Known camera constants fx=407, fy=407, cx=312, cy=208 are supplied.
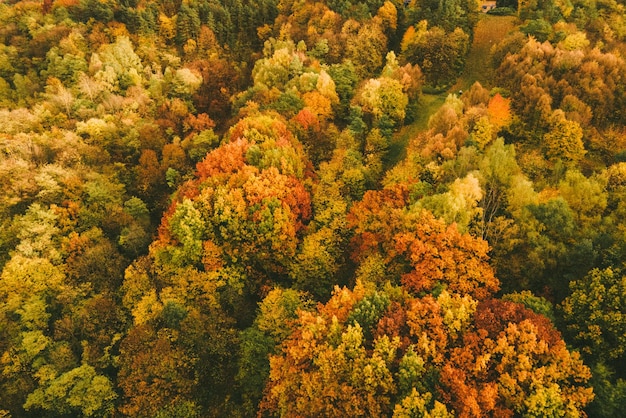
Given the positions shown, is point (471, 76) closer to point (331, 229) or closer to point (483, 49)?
point (483, 49)

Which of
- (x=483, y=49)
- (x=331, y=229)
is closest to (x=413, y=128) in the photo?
(x=483, y=49)

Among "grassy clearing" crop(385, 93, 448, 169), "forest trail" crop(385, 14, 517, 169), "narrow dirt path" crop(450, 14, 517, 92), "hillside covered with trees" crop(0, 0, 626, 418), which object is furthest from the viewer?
"narrow dirt path" crop(450, 14, 517, 92)

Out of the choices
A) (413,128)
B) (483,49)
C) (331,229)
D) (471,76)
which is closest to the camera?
(331,229)

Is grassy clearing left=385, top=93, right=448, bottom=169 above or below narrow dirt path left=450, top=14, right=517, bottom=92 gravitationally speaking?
below

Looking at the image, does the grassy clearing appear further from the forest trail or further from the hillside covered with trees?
the hillside covered with trees

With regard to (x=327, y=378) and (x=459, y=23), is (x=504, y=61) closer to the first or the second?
(x=459, y=23)

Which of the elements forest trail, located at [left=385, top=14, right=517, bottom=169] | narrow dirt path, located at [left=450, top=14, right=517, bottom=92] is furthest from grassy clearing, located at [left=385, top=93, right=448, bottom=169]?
narrow dirt path, located at [left=450, top=14, right=517, bottom=92]

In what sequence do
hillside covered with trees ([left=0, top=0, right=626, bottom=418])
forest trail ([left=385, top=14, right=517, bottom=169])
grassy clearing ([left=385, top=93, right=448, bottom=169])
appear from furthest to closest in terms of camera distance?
forest trail ([left=385, top=14, right=517, bottom=169]) → grassy clearing ([left=385, top=93, right=448, bottom=169]) → hillside covered with trees ([left=0, top=0, right=626, bottom=418])
